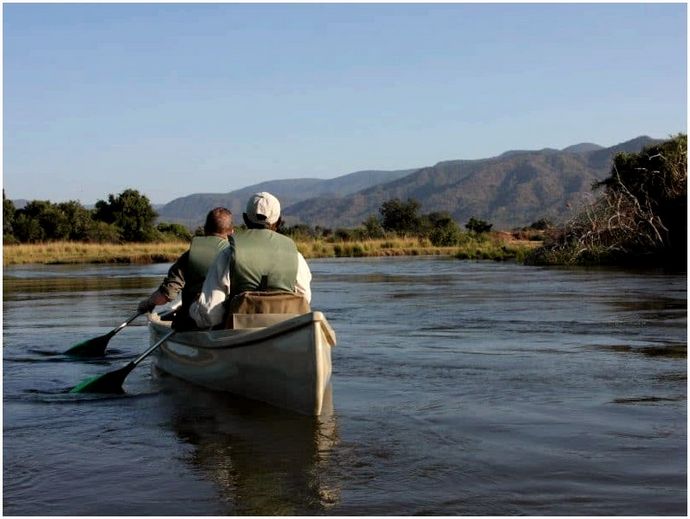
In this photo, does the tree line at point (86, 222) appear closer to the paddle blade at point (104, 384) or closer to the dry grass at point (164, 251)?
the dry grass at point (164, 251)

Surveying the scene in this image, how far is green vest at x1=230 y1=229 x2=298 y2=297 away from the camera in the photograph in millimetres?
6910

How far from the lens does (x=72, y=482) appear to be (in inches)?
197

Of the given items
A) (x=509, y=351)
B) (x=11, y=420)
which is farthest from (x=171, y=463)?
(x=509, y=351)

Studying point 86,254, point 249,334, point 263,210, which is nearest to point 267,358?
point 249,334

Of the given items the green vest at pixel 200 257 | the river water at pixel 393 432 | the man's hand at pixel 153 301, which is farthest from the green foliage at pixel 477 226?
the green vest at pixel 200 257

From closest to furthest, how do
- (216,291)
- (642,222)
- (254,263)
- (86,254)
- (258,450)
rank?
(258,450) < (254,263) < (216,291) < (642,222) < (86,254)

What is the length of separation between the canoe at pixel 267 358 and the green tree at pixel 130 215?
4934 centimetres

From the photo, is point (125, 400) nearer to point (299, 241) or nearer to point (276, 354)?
point (276, 354)

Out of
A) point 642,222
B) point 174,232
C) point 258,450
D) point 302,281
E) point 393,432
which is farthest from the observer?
point 174,232

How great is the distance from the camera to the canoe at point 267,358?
6277mm

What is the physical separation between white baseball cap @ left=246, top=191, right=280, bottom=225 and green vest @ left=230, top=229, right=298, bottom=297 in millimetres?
109

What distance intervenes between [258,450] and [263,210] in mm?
1964

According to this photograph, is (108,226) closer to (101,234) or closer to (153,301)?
(101,234)

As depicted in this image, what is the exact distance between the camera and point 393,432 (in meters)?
6.11
